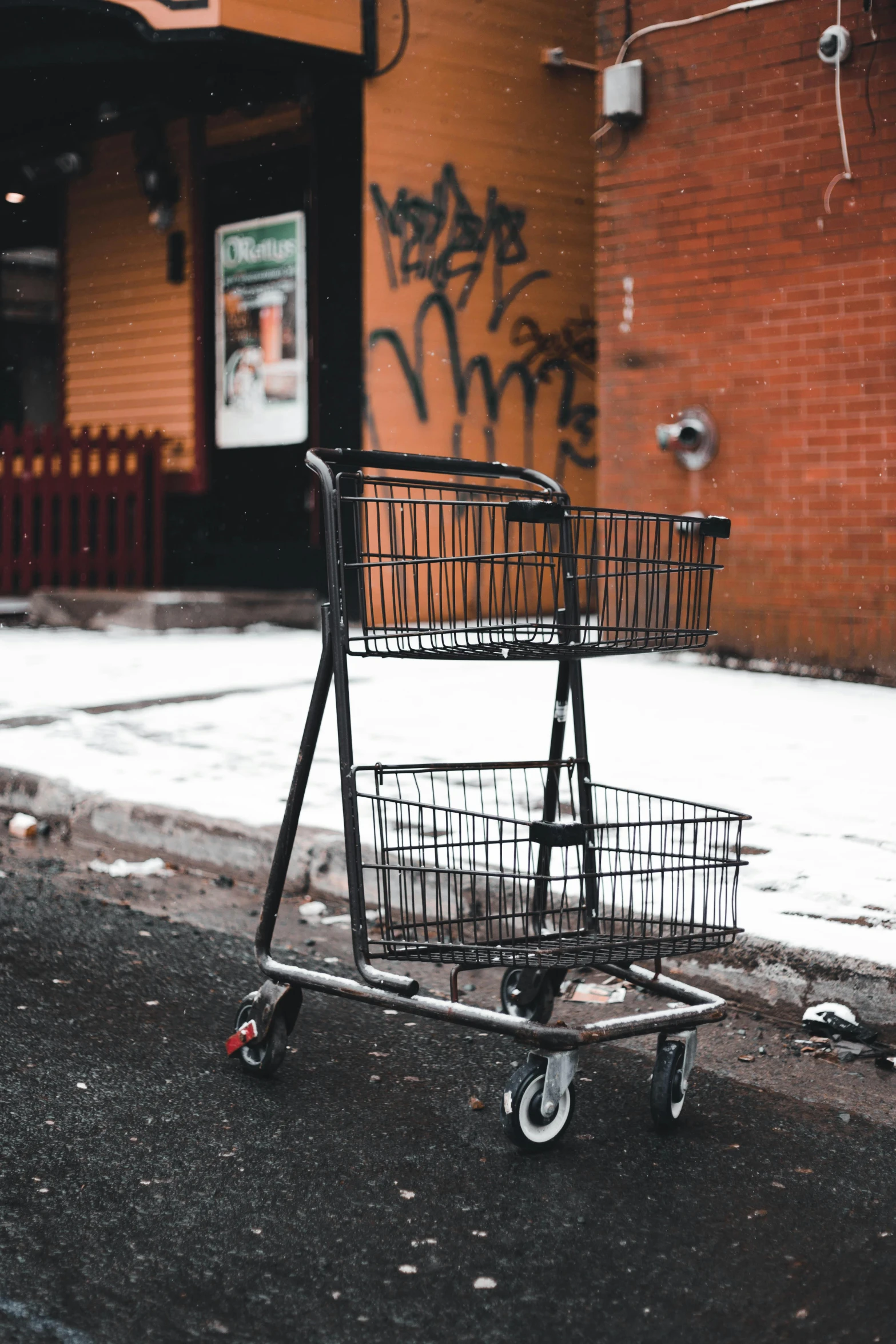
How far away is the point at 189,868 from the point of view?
5.57 meters

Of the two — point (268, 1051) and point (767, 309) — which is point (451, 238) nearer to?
point (767, 309)

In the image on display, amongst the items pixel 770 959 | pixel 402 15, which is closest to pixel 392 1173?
pixel 770 959

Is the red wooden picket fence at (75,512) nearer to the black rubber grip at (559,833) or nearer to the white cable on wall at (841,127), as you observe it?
the white cable on wall at (841,127)

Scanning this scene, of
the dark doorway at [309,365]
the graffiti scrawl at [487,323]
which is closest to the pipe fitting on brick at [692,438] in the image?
the graffiti scrawl at [487,323]

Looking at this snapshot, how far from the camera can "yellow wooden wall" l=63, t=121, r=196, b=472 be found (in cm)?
1398

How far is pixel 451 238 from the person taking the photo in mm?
12422

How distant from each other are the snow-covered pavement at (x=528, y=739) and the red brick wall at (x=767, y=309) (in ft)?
2.44

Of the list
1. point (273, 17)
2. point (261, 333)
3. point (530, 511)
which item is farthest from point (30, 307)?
point (530, 511)

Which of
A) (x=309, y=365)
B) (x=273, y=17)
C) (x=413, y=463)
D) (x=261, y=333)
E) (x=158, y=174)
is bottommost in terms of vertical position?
(x=413, y=463)

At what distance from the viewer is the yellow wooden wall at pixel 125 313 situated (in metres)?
14.0

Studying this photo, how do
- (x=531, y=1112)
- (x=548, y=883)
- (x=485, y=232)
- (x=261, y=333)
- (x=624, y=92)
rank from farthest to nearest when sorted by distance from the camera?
(x=261, y=333) → (x=485, y=232) → (x=624, y=92) → (x=548, y=883) → (x=531, y=1112)

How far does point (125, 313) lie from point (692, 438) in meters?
7.04

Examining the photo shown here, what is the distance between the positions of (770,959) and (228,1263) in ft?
6.19

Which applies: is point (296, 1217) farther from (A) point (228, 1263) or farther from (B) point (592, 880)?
(B) point (592, 880)
